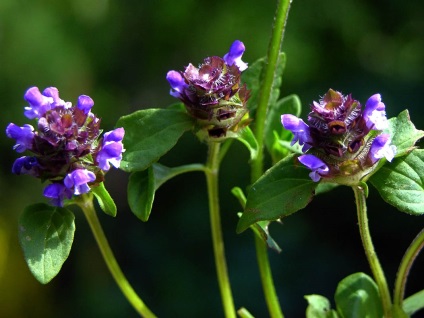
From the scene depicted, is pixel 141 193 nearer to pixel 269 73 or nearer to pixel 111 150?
pixel 111 150

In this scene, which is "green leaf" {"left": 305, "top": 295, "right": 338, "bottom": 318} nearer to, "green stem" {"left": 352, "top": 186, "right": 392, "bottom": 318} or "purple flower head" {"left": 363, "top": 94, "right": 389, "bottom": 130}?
"green stem" {"left": 352, "top": 186, "right": 392, "bottom": 318}

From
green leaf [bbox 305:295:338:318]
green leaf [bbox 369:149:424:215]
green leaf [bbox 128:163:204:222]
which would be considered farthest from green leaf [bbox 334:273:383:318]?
green leaf [bbox 128:163:204:222]

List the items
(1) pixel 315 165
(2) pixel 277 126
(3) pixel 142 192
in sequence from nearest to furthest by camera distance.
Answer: (1) pixel 315 165, (3) pixel 142 192, (2) pixel 277 126

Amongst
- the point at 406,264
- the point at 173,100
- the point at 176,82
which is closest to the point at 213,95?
the point at 176,82

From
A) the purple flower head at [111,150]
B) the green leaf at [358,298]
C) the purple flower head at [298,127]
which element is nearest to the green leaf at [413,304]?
the green leaf at [358,298]

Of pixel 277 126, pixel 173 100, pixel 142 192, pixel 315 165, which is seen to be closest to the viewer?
pixel 315 165
